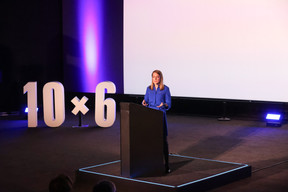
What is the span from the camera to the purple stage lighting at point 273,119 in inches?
363

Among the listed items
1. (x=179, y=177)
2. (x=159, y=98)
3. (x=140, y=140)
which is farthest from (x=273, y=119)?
(x=140, y=140)

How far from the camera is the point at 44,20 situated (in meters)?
12.3

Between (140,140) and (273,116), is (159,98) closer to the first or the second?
(140,140)

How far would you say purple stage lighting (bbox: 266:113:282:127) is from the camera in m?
9.22

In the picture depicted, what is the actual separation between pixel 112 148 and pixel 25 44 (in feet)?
18.9

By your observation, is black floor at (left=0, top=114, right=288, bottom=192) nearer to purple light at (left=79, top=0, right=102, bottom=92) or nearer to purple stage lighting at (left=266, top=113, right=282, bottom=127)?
purple stage lighting at (left=266, top=113, right=282, bottom=127)

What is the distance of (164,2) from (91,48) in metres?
2.96

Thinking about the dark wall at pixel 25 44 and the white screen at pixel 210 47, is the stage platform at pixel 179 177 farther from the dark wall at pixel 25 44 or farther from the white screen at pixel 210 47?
the dark wall at pixel 25 44

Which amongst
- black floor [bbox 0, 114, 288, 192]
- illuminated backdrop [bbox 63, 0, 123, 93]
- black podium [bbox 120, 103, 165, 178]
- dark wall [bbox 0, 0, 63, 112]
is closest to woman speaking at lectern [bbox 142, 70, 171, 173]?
black podium [bbox 120, 103, 165, 178]

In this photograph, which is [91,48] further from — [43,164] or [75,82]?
[43,164]

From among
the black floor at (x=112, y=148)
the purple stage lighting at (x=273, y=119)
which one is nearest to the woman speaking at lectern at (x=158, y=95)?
the black floor at (x=112, y=148)

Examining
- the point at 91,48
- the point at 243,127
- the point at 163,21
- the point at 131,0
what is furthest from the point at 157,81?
the point at 91,48

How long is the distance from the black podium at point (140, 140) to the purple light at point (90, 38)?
7624 mm

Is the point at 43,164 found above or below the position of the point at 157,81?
below
